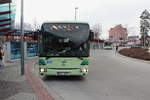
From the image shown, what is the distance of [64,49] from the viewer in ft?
33.9

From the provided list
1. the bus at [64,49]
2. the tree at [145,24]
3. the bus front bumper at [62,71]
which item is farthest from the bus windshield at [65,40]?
the tree at [145,24]

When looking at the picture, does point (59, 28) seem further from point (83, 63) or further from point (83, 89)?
point (83, 89)

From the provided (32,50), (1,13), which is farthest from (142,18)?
(1,13)

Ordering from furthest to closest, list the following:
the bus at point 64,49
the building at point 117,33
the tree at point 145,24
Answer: the building at point 117,33 → the tree at point 145,24 → the bus at point 64,49

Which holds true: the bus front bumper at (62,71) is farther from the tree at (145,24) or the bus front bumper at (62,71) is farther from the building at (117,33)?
the building at (117,33)

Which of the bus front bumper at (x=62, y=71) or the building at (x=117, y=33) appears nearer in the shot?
the bus front bumper at (x=62, y=71)

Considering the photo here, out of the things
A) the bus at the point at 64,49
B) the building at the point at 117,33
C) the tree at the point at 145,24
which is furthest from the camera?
the building at the point at 117,33

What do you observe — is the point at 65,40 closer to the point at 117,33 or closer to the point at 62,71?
the point at 62,71

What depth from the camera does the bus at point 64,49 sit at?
10.2 metres

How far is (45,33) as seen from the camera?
10570mm

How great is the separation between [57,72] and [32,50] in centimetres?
1557

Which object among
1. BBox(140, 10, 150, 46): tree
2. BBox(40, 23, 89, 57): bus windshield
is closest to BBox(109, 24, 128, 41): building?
BBox(140, 10, 150, 46): tree

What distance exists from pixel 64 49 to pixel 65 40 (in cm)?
46

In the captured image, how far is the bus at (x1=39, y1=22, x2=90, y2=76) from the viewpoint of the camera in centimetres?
1016
